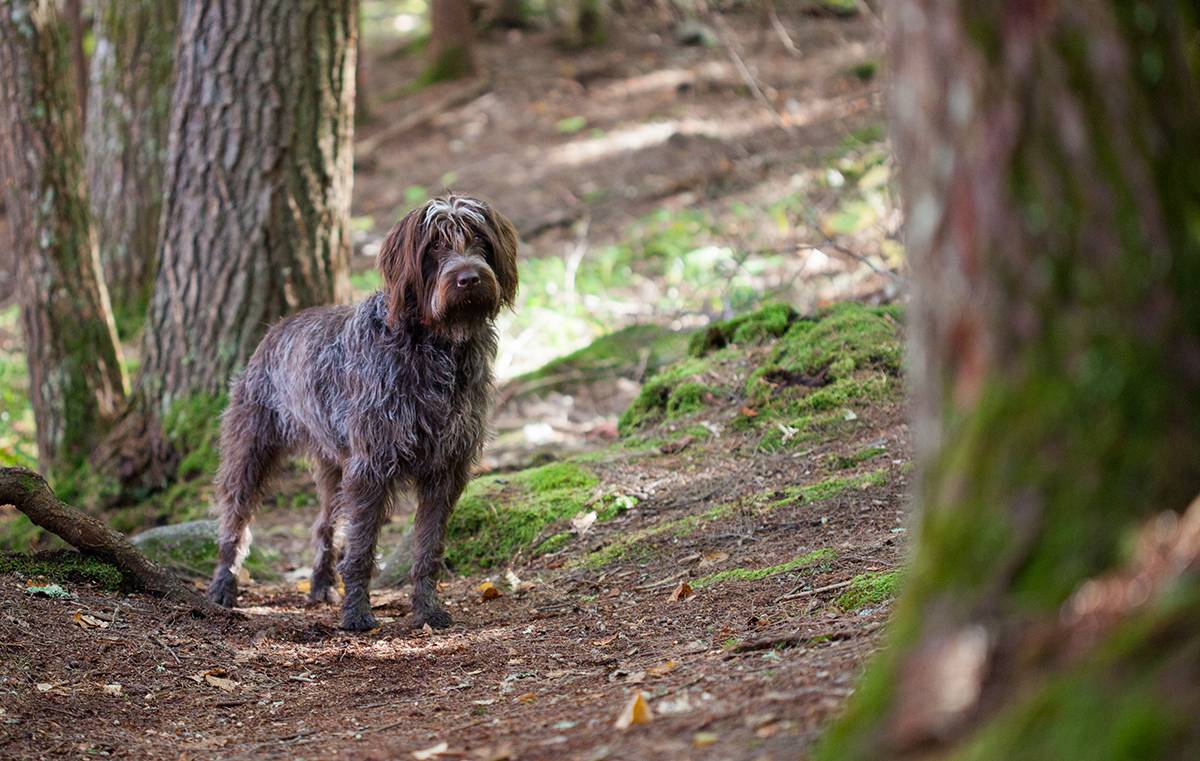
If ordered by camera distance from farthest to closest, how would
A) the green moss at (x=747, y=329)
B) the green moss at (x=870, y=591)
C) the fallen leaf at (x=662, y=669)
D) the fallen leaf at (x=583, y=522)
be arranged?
the green moss at (x=747, y=329)
the fallen leaf at (x=583, y=522)
the green moss at (x=870, y=591)
the fallen leaf at (x=662, y=669)

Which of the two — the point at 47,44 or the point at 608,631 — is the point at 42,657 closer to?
the point at 608,631

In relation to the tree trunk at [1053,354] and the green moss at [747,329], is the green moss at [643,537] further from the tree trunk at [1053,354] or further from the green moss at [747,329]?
the tree trunk at [1053,354]

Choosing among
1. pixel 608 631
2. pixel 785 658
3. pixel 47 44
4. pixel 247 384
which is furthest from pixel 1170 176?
pixel 47 44

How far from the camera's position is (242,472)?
7445 millimetres

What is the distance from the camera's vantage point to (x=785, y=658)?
4.23m

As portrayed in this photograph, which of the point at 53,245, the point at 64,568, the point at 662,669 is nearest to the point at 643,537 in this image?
the point at 662,669

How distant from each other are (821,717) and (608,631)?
2.40 m

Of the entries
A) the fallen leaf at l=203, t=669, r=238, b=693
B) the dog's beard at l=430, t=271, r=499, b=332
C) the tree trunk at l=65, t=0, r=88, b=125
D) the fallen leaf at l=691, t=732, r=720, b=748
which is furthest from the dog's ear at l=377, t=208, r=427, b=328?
the tree trunk at l=65, t=0, r=88, b=125

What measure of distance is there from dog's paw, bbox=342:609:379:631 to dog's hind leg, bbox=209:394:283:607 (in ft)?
3.83

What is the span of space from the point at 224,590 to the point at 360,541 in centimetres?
116

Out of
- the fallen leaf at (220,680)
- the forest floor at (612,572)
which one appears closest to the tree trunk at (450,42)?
the forest floor at (612,572)

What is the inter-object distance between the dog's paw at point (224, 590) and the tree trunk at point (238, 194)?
89.4 inches

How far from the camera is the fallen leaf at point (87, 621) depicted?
5.71 meters

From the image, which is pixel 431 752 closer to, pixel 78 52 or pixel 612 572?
pixel 612 572
